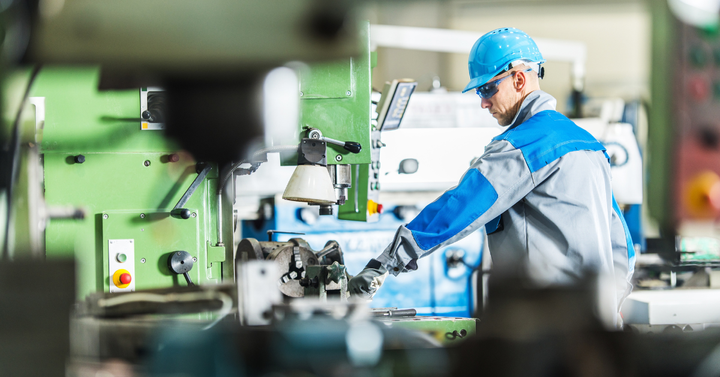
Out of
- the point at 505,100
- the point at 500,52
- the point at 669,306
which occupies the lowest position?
the point at 669,306

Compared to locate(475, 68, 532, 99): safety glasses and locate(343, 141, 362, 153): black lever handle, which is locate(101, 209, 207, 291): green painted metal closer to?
locate(343, 141, 362, 153): black lever handle

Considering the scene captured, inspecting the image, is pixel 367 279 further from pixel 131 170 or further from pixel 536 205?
pixel 131 170

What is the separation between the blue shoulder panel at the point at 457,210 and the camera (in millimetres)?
1357

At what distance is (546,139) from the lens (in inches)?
54.4

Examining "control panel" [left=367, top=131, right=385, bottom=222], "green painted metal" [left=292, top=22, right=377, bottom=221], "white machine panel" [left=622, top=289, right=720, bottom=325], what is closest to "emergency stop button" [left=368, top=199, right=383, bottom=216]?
"control panel" [left=367, top=131, right=385, bottom=222]

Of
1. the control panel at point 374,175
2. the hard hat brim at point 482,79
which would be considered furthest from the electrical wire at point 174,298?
the control panel at point 374,175

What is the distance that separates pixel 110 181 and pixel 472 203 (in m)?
0.95

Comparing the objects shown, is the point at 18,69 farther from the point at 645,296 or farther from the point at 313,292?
the point at 645,296

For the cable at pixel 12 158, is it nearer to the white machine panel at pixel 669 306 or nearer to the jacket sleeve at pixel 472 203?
the jacket sleeve at pixel 472 203

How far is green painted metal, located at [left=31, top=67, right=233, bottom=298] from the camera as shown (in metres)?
1.56

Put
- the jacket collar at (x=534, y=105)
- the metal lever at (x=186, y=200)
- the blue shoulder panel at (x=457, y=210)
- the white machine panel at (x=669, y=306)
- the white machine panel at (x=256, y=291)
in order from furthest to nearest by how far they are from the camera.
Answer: the white machine panel at (x=669, y=306) < the metal lever at (x=186, y=200) < the jacket collar at (x=534, y=105) < the blue shoulder panel at (x=457, y=210) < the white machine panel at (x=256, y=291)

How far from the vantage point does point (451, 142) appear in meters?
2.56

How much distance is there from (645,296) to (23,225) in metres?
2.22

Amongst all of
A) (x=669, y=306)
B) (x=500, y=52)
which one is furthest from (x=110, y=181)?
(x=669, y=306)
